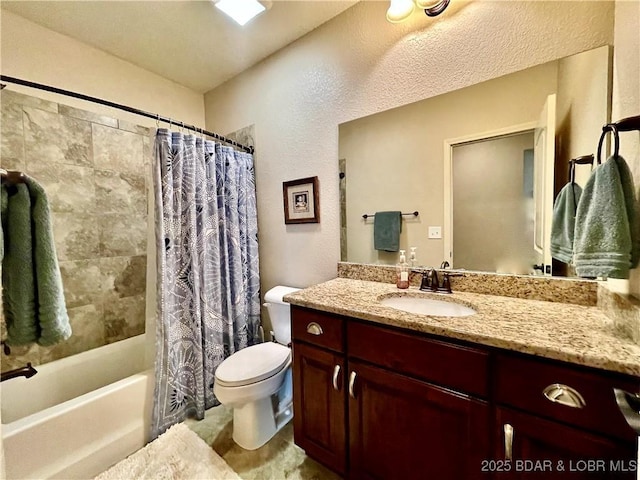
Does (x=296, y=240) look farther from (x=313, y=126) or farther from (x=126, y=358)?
(x=126, y=358)

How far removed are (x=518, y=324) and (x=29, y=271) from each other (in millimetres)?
1428

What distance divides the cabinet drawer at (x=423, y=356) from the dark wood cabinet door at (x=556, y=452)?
116 millimetres

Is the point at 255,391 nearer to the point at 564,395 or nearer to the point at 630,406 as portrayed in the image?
the point at 564,395

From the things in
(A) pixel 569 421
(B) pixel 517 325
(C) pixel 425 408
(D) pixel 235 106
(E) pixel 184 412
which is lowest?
(E) pixel 184 412

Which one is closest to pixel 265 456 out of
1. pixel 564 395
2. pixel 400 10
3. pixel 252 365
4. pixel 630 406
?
pixel 252 365

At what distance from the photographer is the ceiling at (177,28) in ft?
4.92

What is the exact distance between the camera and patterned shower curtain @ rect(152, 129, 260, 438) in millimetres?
1505

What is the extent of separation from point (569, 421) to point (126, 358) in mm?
2426

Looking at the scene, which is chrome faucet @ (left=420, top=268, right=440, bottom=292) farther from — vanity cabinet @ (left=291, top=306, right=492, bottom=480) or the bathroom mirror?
vanity cabinet @ (left=291, top=306, right=492, bottom=480)

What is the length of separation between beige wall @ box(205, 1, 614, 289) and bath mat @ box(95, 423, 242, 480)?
1.08 metres

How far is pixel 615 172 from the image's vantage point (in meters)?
0.74

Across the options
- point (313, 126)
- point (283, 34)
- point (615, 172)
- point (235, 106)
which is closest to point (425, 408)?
point (615, 172)

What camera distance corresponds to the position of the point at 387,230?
1.53m

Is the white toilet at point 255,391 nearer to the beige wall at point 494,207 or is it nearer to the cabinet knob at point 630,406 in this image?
the beige wall at point 494,207
